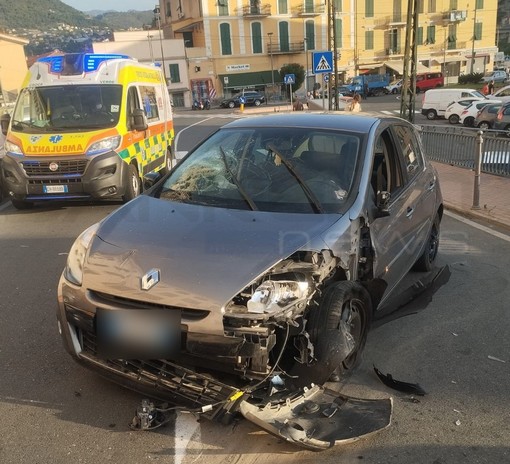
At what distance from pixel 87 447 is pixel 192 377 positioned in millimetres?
689

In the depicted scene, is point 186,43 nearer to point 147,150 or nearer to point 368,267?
point 147,150

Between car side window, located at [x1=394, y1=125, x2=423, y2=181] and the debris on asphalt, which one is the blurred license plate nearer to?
the debris on asphalt

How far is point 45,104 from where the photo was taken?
8.72 meters

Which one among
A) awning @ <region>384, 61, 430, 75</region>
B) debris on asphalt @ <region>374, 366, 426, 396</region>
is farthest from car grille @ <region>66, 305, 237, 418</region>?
awning @ <region>384, 61, 430, 75</region>

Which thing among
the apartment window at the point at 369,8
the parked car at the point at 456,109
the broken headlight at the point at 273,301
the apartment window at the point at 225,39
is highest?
the apartment window at the point at 369,8

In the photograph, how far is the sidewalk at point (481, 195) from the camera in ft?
25.0

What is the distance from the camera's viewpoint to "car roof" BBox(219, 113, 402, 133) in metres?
4.23

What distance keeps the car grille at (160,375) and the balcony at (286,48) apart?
206 feet

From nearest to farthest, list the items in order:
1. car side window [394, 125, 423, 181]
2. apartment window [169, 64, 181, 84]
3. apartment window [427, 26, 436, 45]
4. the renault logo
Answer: the renault logo → car side window [394, 125, 423, 181] → apartment window [169, 64, 181, 84] → apartment window [427, 26, 436, 45]

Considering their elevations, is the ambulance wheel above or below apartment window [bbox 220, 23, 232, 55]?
→ below

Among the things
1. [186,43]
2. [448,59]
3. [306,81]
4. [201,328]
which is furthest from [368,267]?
[448,59]

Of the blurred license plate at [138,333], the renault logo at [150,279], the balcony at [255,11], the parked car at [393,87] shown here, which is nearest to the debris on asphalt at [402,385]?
the blurred license plate at [138,333]

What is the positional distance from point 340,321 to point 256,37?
62.6 m

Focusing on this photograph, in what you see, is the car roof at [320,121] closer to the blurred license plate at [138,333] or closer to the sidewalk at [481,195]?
the blurred license plate at [138,333]
